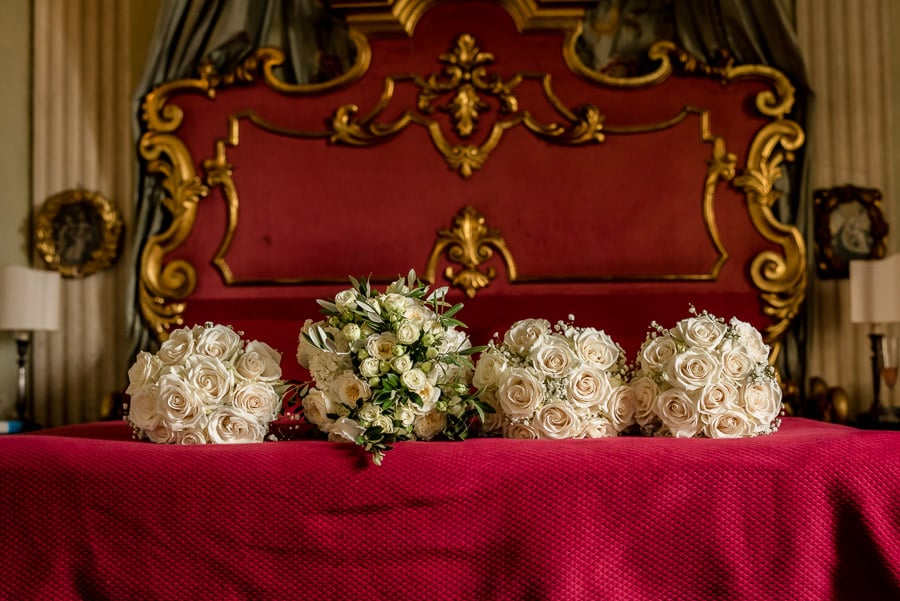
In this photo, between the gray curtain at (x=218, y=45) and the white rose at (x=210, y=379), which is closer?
the white rose at (x=210, y=379)

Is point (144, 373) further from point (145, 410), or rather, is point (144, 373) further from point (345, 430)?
point (345, 430)

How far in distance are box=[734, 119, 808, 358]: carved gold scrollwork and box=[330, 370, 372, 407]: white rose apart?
8.16 feet

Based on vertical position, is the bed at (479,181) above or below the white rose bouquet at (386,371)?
above

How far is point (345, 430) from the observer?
68.7 inches

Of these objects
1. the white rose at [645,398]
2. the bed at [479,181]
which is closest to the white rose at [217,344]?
the white rose at [645,398]

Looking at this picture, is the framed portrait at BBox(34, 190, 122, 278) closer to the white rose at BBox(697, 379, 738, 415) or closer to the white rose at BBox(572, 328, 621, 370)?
the white rose at BBox(572, 328, 621, 370)

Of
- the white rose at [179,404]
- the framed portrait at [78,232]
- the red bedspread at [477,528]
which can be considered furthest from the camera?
the framed portrait at [78,232]

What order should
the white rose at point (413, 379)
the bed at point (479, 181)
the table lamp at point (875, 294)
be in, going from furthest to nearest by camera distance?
the bed at point (479, 181), the table lamp at point (875, 294), the white rose at point (413, 379)

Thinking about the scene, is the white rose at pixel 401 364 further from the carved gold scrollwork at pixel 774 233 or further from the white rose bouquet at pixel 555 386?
the carved gold scrollwork at pixel 774 233

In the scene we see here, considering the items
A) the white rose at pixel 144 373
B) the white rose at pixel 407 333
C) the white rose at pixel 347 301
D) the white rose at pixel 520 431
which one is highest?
the white rose at pixel 347 301

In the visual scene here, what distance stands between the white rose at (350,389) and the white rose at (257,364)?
0.74ft

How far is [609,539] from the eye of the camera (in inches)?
61.7

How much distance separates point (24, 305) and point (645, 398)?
288 cm

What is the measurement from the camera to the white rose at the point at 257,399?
1.87 metres
